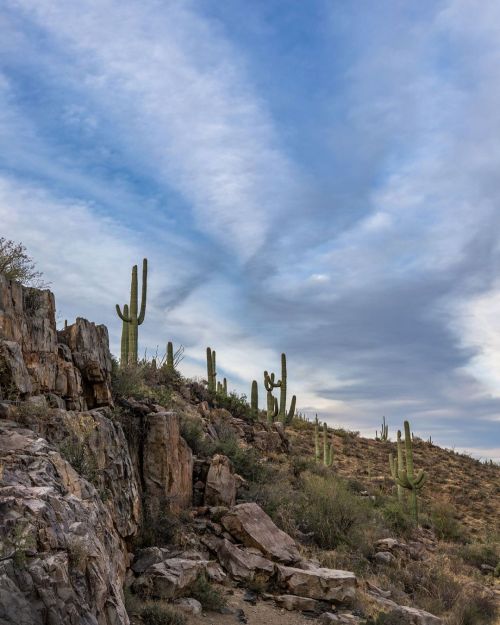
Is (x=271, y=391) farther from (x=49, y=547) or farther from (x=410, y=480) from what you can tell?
(x=49, y=547)

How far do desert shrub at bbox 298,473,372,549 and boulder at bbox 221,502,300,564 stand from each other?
9.94 ft

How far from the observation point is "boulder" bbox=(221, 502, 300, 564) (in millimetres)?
12867

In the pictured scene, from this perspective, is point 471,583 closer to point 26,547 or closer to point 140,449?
point 140,449

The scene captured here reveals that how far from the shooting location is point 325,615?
10.7 m

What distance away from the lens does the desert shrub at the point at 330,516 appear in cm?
1644

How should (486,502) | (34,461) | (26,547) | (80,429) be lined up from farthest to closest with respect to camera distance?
(486,502) < (80,429) < (34,461) < (26,547)

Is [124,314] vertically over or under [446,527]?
over

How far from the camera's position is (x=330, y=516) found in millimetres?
17172

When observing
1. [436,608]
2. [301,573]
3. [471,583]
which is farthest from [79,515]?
[471,583]

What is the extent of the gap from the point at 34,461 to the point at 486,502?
3554cm

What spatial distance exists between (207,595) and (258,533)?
3.20 m

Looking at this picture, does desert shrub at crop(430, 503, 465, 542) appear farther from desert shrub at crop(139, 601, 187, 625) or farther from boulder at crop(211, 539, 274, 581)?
desert shrub at crop(139, 601, 187, 625)

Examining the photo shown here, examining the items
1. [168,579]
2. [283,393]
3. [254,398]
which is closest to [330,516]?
[168,579]

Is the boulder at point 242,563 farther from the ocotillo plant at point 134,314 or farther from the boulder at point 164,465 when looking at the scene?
the ocotillo plant at point 134,314
